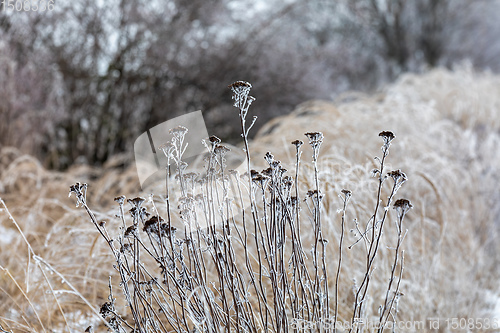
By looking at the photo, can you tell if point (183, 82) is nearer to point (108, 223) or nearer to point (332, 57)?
point (332, 57)

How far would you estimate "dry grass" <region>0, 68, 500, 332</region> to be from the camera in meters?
1.27

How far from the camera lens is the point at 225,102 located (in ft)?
13.2

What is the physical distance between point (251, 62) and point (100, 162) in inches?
62.7

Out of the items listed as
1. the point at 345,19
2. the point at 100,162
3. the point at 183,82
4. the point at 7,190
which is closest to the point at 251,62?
the point at 183,82

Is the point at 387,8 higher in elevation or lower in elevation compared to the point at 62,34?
higher

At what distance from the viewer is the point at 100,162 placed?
376cm

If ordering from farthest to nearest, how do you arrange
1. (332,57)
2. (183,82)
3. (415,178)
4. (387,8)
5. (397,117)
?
1. (387,8)
2. (332,57)
3. (183,82)
4. (397,117)
5. (415,178)

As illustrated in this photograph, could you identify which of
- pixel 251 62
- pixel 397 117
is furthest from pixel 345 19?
pixel 397 117

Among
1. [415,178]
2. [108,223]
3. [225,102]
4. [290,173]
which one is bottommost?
[108,223]

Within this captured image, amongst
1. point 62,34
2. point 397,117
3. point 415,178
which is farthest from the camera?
Answer: point 62,34

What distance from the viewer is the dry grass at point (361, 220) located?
1269mm

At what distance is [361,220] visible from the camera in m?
1.49

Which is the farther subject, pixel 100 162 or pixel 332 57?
pixel 332 57

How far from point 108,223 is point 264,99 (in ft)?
9.07
